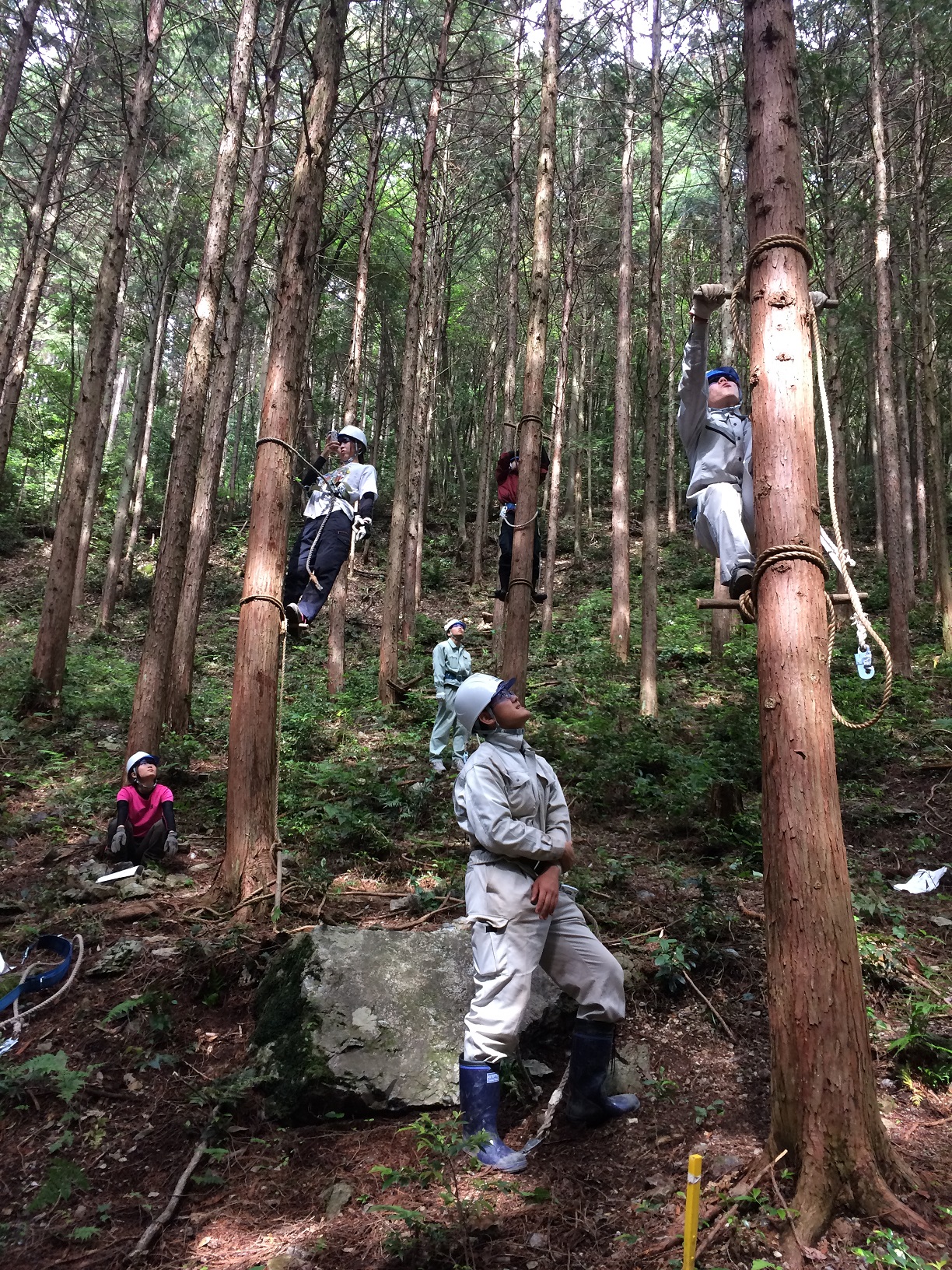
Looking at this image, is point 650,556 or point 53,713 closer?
point 53,713

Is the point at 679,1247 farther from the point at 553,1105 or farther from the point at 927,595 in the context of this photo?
the point at 927,595

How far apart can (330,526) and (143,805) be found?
2.86 metres

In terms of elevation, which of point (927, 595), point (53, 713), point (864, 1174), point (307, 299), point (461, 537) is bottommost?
point (864, 1174)

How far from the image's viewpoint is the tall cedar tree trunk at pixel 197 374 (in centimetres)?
812

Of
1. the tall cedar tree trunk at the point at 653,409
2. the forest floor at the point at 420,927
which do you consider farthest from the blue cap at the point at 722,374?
the tall cedar tree trunk at the point at 653,409

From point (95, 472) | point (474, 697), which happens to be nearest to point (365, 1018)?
point (474, 697)

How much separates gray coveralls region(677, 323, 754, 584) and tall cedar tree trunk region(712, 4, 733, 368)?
1097 centimetres

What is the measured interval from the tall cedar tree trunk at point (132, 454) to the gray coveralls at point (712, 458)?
58.3 ft

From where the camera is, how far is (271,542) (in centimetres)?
505

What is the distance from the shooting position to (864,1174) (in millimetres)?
2334

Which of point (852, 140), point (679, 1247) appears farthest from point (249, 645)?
point (852, 140)

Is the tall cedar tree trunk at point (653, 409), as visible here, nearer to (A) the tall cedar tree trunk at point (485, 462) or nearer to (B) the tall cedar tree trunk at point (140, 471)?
(A) the tall cedar tree trunk at point (485, 462)

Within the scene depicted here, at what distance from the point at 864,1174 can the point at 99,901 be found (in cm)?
515

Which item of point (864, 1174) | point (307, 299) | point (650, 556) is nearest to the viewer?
point (864, 1174)
